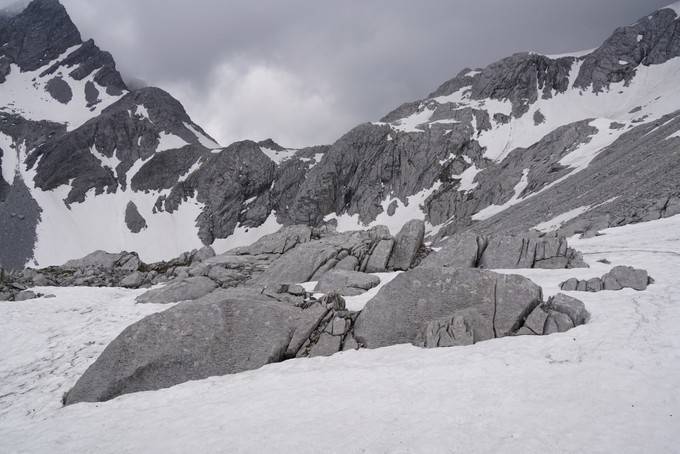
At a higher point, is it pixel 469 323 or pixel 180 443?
pixel 469 323

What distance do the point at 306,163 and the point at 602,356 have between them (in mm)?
135287

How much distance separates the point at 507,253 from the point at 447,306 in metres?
11.3

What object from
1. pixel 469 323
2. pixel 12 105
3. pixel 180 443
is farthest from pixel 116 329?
pixel 12 105

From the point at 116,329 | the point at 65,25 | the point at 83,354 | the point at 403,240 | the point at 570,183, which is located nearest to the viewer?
the point at 83,354

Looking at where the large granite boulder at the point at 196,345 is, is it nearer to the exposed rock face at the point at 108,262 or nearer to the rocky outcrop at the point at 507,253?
the rocky outcrop at the point at 507,253

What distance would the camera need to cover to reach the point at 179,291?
24078mm

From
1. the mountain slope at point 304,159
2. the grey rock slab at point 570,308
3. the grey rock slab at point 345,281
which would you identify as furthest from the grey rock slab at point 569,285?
the mountain slope at point 304,159

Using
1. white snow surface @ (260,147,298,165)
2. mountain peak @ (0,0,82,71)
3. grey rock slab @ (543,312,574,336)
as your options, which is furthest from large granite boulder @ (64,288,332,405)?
mountain peak @ (0,0,82,71)

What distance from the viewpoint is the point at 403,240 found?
2788 centimetres

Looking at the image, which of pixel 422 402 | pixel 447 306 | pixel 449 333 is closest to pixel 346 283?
pixel 447 306

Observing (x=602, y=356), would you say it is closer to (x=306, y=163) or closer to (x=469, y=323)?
(x=469, y=323)

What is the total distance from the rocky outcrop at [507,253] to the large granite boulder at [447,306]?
733cm

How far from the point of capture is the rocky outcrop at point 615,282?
15.4 metres

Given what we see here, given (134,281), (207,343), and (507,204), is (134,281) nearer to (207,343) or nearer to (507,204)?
(207,343)
